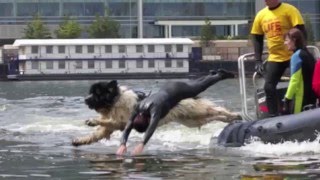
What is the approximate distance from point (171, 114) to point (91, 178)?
3177 mm

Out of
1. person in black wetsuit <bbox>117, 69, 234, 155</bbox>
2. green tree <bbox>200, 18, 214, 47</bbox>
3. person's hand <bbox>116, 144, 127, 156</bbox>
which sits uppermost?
person in black wetsuit <bbox>117, 69, 234, 155</bbox>

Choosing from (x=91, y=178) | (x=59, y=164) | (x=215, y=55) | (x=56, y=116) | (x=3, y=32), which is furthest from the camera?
(x=3, y=32)

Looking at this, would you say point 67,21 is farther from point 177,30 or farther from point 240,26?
point 240,26

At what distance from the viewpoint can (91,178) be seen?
8.66 meters

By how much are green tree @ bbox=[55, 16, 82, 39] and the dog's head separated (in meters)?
71.3

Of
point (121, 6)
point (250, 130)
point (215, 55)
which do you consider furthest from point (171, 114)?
point (121, 6)

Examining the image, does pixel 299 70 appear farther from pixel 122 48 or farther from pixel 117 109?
pixel 122 48

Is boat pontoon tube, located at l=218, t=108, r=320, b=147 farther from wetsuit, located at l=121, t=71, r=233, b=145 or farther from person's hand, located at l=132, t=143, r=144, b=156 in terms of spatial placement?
person's hand, located at l=132, t=143, r=144, b=156

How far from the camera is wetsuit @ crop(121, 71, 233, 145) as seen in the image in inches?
423

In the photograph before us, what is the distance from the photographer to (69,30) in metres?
82.1

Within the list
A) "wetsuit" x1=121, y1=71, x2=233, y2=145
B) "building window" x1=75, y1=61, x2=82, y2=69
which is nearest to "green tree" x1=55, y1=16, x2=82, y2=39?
"building window" x1=75, y1=61, x2=82, y2=69

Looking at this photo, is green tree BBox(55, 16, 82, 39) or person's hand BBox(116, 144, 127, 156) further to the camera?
green tree BBox(55, 16, 82, 39)

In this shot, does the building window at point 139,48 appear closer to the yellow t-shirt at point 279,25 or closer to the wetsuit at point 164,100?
the wetsuit at point 164,100

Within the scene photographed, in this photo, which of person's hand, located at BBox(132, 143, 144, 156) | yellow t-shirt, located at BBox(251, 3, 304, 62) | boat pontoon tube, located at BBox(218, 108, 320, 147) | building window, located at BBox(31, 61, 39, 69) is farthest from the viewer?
building window, located at BBox(31, 61, 39, 69)
